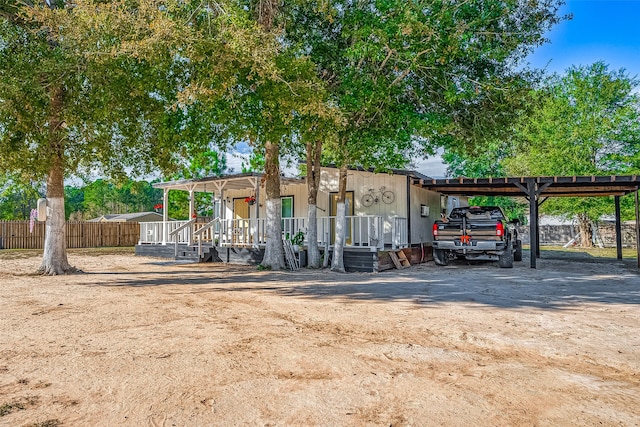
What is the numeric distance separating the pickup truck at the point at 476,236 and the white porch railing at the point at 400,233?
3.62ft

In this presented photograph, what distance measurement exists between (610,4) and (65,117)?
15.0 m

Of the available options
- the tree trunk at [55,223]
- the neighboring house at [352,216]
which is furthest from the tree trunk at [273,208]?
the tree trunk at [55,223]

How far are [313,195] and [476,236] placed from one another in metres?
4.96

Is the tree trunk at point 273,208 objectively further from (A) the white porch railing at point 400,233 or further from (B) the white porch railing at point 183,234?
(B) the white porch railing at point 183,234

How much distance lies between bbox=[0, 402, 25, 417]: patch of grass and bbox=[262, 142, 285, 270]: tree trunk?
31.1ft

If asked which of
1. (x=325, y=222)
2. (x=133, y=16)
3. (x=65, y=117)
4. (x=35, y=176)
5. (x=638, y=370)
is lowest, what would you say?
(x=638, y=370)

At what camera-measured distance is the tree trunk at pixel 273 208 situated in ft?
40.0

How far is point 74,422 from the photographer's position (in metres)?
2.77

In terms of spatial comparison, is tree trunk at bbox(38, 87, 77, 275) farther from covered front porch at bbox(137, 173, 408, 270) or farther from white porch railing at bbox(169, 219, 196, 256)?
white porch railing at bbox(169, 219, 196, 256)

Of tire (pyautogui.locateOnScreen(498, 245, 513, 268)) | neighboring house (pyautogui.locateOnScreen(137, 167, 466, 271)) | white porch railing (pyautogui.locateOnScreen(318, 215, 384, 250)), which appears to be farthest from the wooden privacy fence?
tire (pyautogui.locateOnScreen(498, 245, 513, 268))

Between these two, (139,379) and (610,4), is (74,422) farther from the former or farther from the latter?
(610,4)

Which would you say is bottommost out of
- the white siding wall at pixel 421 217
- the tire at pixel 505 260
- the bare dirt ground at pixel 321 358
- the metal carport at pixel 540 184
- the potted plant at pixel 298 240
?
the bare dirt ground at pixel 321 358

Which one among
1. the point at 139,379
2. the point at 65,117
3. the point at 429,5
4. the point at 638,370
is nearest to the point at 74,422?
the point at 139,379

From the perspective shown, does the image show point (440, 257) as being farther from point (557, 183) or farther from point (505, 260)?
point (557, 183)
